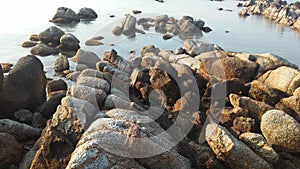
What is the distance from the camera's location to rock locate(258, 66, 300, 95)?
40.7 ft

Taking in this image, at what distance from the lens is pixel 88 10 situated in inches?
1492

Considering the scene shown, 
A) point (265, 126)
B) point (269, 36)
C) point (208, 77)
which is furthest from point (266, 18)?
point (265, 126)

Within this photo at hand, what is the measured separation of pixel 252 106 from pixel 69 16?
2957 centimetres

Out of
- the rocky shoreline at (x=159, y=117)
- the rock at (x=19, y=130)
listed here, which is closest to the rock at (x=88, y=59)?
the rocky shoreline at (x=159, y=117)

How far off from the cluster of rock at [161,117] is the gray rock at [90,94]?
4 cm

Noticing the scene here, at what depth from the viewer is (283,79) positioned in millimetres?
12820

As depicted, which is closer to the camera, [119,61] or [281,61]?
[281,61]

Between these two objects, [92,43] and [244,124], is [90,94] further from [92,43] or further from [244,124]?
[92,43]

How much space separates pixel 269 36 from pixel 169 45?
12741mm

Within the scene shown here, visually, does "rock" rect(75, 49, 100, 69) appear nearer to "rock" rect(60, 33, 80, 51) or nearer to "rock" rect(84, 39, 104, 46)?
"rock" rect(60, 33, 80, 51)

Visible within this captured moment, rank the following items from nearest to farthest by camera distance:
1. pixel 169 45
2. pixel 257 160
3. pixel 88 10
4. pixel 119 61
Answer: pixel 257 160 → pixel 119 61 → pixel 169 45 → pixel 88 10

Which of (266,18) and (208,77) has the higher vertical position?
(208,77)

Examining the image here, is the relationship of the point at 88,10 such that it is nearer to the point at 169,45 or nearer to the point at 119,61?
the point at 169,45

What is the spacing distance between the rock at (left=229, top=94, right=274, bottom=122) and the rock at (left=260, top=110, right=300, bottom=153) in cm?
83
